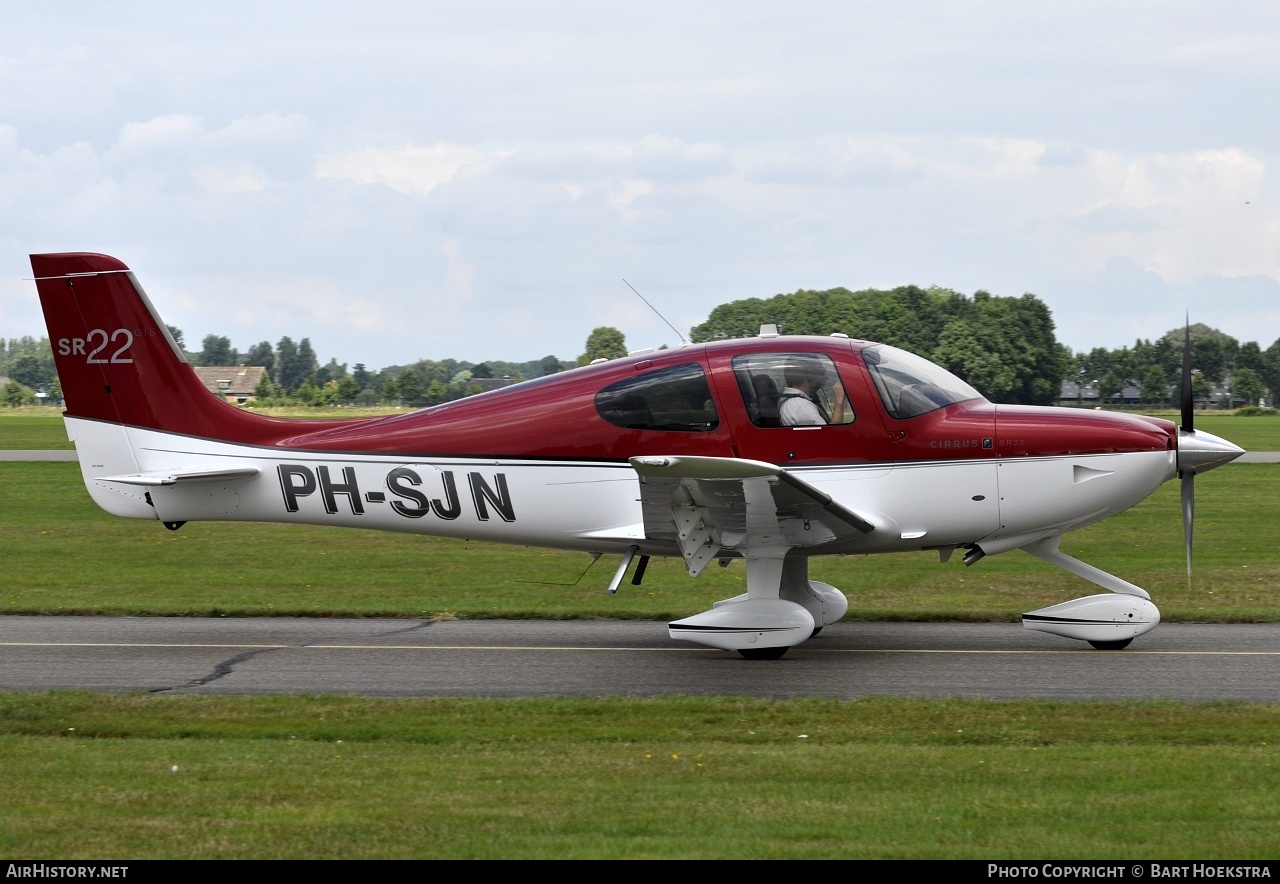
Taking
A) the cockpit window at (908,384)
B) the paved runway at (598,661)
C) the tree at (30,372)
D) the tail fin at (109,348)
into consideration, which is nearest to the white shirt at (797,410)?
the cockpit window at (908,384)

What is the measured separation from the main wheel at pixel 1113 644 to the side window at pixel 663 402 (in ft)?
12.3

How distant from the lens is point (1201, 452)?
10.6 meters

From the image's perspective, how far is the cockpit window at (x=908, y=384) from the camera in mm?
10773

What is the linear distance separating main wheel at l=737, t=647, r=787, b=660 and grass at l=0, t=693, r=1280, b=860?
5.42 ft

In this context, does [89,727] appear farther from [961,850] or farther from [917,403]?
[917,403]

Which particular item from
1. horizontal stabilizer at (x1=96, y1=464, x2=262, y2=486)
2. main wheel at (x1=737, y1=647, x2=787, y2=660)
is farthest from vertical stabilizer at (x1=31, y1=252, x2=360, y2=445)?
main wheel at (x1=737, y1=647, x2=787, y2=660)

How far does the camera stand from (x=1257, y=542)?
1969 cm

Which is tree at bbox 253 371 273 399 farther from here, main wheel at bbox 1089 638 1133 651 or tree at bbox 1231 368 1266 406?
tree at bbox 1231 368 1266 406

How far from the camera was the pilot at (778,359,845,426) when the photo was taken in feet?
35.3

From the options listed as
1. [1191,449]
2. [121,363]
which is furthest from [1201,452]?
[121,363]

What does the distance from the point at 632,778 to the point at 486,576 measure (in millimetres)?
9377

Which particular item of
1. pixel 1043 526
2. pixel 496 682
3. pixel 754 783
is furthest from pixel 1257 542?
pixel 754 783

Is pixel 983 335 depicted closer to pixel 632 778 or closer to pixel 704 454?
pixel 704 454

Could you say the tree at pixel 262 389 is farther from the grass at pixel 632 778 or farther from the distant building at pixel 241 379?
the grass at pixel 632 778
